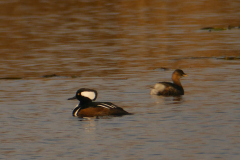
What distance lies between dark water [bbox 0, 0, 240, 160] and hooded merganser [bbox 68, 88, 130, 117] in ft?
0.96

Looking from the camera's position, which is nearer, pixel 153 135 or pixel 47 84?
pixel 153 135

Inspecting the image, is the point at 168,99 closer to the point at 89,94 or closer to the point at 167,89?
the point at 167,89

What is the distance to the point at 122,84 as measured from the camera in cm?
1900

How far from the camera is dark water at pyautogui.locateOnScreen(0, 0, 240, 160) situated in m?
11.6

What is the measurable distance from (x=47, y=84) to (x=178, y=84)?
400cm

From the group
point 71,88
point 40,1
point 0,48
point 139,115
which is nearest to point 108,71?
point 71,88

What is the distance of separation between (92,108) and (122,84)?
445 cm

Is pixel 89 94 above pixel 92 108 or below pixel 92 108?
above

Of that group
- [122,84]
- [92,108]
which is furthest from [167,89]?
[92,108]

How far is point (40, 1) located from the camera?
60.5m

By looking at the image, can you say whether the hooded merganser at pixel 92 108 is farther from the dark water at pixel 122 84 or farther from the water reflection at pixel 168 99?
the water reflection at pixel 168 99

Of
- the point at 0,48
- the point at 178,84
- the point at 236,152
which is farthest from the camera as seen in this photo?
the point at 0,48

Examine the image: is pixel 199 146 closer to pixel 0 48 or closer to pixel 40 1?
pixel 0 48

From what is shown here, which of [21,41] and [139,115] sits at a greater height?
A: [21,41]
